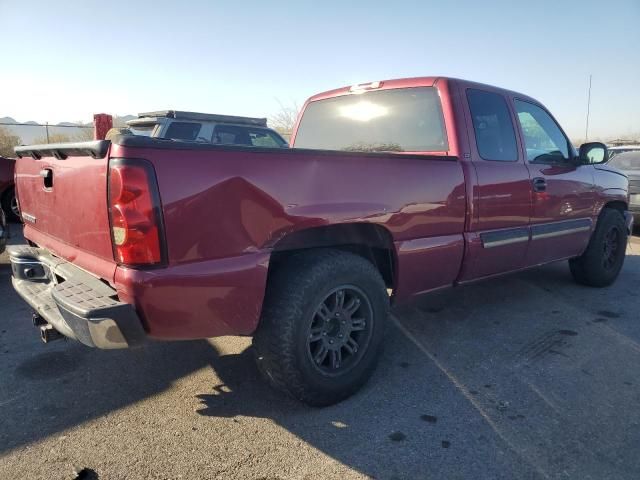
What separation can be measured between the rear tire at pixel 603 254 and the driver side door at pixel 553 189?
25 centimetres

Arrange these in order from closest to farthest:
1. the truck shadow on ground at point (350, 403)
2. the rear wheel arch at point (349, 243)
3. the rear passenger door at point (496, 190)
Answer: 1. the truck shadow on ground at point (350, 403)
2. the rear wheel arch at point (349, 243)
3. the rear passenger door at point (496, 190)

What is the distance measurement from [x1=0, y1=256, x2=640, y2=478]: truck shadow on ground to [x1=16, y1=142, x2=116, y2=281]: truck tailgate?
90cm

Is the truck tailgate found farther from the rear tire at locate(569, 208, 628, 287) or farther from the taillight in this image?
the rear tire at locate(569, 208, 628, 287)

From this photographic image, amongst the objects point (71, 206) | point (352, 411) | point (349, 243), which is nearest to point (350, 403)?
point (352, 411)

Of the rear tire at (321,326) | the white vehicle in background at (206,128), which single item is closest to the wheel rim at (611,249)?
the rear tire at (321,326)

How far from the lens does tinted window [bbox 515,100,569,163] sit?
4.22 metres

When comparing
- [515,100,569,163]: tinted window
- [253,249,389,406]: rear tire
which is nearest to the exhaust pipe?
[253,249,389,406]: rear tire

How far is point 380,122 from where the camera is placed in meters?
3.91

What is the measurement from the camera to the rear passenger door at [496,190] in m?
3.54

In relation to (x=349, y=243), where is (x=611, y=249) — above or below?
Answer: below

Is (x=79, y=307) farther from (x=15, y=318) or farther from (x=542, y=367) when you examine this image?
(x=542, y=367)

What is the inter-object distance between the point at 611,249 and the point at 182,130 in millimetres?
6594

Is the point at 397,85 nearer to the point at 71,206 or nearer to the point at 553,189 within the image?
the point at 553,189

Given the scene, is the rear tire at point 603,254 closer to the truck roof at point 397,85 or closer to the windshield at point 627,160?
the truck roof at point 397,85
